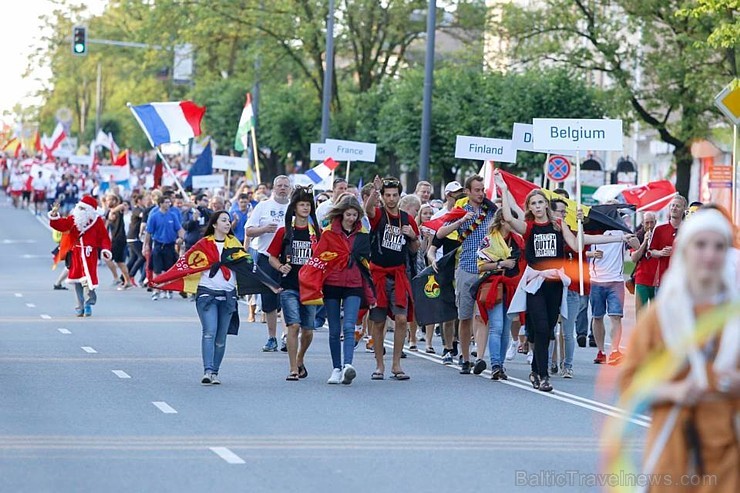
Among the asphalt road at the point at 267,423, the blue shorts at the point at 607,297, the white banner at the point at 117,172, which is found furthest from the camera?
the white banner at the point at 117,172

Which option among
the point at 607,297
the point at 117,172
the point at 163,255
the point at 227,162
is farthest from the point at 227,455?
the point at 117,172

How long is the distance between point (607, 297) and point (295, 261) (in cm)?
442

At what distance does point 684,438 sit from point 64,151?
228 feet

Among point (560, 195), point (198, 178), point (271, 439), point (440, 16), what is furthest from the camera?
point (440, 16)

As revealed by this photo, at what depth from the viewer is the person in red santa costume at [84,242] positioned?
22.2 meters

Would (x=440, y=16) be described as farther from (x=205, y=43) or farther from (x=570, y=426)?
(x=570, y=426)

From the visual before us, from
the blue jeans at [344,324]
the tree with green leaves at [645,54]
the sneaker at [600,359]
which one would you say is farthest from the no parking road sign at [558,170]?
the blue jeans at [344,324]

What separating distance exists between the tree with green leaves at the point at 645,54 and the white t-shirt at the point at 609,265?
16.7 meters

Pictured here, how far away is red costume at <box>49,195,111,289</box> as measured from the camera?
72.8ft

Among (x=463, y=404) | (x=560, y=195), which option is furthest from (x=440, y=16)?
(x=463, y=404)

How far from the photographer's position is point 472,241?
16.0 m

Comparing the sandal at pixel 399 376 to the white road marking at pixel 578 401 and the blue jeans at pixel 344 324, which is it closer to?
the blue jeans at pixel 344 324

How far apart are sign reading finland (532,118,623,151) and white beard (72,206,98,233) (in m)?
6.43

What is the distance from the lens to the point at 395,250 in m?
15.7
